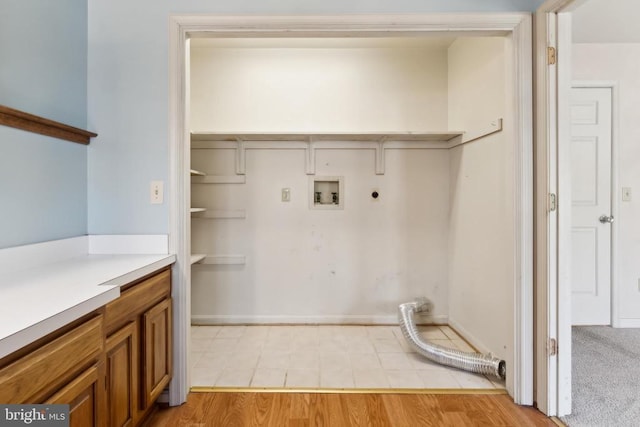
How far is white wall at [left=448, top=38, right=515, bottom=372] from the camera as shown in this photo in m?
1.91

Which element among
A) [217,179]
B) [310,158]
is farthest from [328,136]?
[217,179]

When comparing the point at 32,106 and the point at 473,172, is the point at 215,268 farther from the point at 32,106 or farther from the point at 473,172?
the point at 473,172

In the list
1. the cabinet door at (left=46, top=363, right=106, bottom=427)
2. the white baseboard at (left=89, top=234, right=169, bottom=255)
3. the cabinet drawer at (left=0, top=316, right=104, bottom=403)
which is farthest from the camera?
the white baseboard at (left=89, top=234, right=169, bottom=255)

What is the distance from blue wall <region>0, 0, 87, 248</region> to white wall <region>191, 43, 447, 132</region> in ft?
4.12

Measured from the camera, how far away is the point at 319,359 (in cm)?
233

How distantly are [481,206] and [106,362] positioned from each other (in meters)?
2.31

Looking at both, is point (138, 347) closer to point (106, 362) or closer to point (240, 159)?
point (106, 362)

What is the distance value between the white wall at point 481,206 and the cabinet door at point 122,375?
5.94 ft

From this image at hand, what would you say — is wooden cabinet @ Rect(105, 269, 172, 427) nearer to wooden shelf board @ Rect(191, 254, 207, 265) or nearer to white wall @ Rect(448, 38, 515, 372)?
wooden shelf board @ Rect(191, 254, 207, 265)

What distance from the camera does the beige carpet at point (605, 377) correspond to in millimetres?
1674

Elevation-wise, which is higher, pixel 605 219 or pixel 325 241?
pixel 605 219

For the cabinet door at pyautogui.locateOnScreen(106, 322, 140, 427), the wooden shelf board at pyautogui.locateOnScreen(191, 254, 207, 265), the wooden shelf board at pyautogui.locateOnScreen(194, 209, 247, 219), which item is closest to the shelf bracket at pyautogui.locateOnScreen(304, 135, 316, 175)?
the wooden shelf board at pyautogui.locateOnScreen(194, 209, 247, 219)

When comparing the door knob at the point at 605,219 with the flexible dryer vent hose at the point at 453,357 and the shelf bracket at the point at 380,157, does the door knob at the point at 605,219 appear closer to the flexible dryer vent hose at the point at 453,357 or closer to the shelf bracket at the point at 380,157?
the flexible dryer vent hose at the point at 453,357

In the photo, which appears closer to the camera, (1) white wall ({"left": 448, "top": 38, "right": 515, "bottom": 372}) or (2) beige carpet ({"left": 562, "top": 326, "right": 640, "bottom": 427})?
(2) beige carpet ({"left": 562, "top": 326, "right": 640, "bottom": 427})
